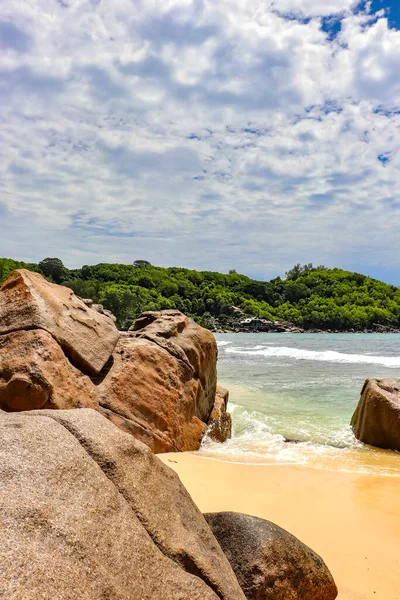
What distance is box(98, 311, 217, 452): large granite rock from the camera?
5.88 meters

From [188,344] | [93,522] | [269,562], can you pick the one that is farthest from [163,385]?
[93,522]

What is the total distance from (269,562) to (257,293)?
107 m

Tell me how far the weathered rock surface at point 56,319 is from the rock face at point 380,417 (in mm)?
4926

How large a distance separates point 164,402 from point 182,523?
392 cm

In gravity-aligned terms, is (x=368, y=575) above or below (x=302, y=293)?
below

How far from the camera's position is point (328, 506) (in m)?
4.90

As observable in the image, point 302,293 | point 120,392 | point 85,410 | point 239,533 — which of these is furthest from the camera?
point 302,293

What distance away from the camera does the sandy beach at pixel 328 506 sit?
356cm

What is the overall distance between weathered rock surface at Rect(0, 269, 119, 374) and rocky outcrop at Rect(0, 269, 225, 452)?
0.04 ft

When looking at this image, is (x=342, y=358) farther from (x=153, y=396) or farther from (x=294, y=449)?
(x=153, y=396)

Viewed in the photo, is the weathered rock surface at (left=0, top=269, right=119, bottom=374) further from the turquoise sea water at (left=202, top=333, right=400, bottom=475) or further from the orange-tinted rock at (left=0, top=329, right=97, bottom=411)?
the turquoise sea water at (left=202, top=333, right=400, bottom=475)

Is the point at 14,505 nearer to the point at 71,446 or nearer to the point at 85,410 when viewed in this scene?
the point at 71,446

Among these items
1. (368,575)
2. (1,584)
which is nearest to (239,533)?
(368,575)

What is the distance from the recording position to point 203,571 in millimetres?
2281
